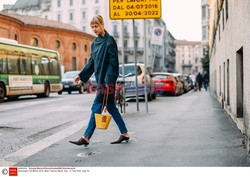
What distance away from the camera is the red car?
20.4m

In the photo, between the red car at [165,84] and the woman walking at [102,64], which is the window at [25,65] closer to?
the red car at [165,84]

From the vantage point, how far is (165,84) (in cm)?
2064

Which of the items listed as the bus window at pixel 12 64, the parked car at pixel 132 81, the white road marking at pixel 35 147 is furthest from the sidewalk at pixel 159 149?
the bus window at pixel 12 64

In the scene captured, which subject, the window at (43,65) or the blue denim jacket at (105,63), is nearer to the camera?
the blue denim jacket at (105,63)

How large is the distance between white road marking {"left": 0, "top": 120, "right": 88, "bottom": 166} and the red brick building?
123ft

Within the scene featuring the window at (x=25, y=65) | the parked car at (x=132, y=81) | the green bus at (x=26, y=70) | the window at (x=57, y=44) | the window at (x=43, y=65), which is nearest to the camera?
the parked car at (x=132, y=81)

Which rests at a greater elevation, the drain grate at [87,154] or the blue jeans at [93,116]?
the blue jeans at [93,116]

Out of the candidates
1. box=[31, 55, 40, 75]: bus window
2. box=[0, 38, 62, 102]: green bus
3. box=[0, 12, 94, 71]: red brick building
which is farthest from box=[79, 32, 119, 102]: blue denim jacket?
box=[0, 12, 94, 71]: red brick building

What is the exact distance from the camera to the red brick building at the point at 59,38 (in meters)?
47.8

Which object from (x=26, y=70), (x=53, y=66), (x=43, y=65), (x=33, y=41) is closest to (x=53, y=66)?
(x=53, y=66)

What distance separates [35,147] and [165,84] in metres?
15.1

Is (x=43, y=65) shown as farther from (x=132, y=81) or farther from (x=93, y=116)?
(x=93, y=116)

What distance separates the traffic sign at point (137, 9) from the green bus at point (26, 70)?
8344mm

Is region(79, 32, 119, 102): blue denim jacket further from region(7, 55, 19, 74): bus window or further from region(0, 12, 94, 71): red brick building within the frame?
region(0, 12, 94, 71): red brick building
